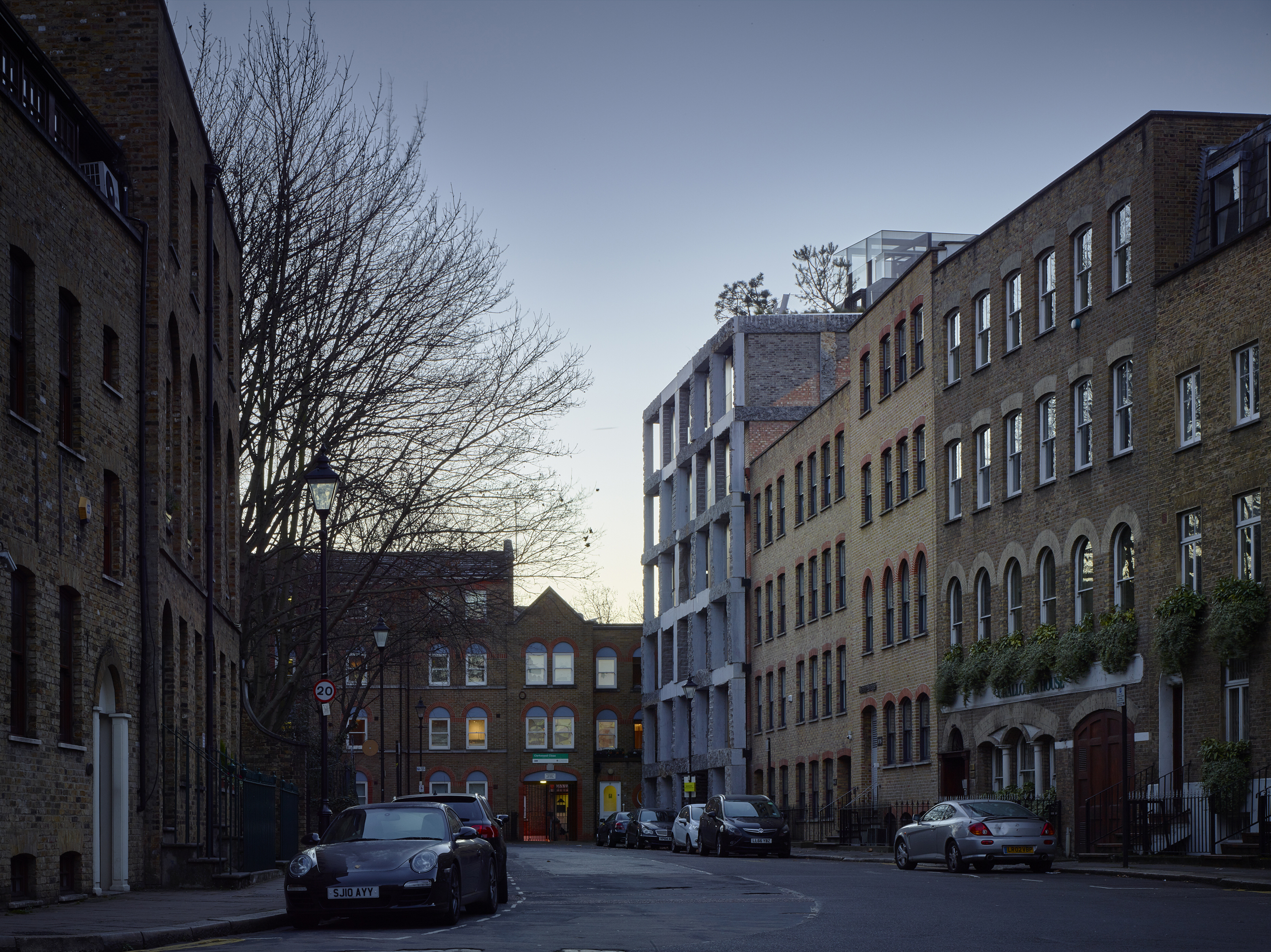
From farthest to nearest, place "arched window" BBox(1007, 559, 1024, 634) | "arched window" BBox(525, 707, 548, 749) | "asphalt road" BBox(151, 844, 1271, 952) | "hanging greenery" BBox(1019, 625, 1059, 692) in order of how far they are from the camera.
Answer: "arched window" BBox(525, 707, 548, 749), "arched window" BBox(1007, 559, 1024, 634), "hanging greenery" BBox(1019, 625, 1059, 692), "asphalt road" BBox(151, 844, 1271, 952)

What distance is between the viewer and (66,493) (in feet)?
68.7

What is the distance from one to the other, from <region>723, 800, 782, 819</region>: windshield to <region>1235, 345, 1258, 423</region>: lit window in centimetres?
1979

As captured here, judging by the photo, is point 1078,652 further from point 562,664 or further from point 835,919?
point 562,664

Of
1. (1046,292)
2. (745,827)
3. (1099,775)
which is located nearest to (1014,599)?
(1099,775)

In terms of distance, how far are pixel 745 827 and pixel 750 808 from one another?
1.18 meters

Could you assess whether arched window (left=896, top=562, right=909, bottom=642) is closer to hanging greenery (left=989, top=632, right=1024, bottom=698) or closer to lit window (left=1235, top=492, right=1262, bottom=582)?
hanging greenery (left=989, top=632, right=1024, bottom=698)

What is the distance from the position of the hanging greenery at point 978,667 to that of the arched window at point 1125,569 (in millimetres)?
6404

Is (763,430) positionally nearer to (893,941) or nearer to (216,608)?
(216,608)

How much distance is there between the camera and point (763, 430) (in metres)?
69.5

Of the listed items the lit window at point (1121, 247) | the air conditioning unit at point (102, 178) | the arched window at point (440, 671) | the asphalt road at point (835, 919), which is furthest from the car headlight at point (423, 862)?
the arched window at point (440, 671)

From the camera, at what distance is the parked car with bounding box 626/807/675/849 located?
63031mm

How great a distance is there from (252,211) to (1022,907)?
70.9ft

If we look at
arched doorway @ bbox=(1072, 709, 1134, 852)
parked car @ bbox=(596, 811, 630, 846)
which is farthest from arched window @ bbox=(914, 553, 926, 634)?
parked car @ bbox=(596, 811, 630, 846)

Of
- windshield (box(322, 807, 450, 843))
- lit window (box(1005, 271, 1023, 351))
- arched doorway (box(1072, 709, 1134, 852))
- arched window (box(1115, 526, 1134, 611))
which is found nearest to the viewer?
windshield (box(322, 807, 450, 843))
